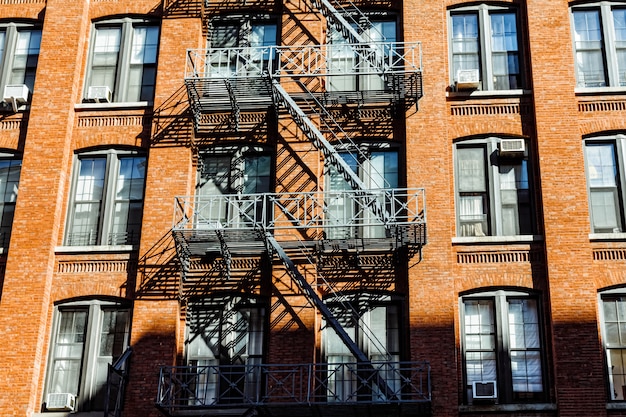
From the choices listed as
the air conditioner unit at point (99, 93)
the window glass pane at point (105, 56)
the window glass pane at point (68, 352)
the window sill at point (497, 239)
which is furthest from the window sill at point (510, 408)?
the window glass pane at point (105, 56)

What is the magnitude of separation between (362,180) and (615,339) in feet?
22.6

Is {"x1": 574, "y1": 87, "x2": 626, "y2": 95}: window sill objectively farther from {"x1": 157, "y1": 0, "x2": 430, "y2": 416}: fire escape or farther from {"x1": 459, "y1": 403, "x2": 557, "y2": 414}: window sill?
{"x1": 459, "y1": 403, "x2": 557, "y2": 414}: window sill

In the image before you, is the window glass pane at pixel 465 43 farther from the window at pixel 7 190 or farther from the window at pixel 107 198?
the window at pixel 7 190

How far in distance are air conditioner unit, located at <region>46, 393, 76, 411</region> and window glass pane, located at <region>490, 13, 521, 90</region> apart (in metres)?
12.6

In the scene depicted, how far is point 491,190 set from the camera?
72.5ft

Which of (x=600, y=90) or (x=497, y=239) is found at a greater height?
(x=600, y=90)

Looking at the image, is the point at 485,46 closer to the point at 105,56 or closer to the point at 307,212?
the point at 307,212

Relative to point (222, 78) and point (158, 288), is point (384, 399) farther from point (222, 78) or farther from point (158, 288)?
point (222, 78)

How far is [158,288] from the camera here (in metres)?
21.6

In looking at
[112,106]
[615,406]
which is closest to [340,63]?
[112,106]

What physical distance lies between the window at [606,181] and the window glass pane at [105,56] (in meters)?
12.3

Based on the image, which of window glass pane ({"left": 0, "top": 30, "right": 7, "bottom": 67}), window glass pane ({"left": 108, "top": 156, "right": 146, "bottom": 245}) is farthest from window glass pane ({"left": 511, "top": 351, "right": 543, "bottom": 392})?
window glass pane ({"left": 0, "top": 30, "right": 7, "bottom": 67})

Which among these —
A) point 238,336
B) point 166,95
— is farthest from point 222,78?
point 238,336

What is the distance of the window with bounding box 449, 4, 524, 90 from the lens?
23344mm
